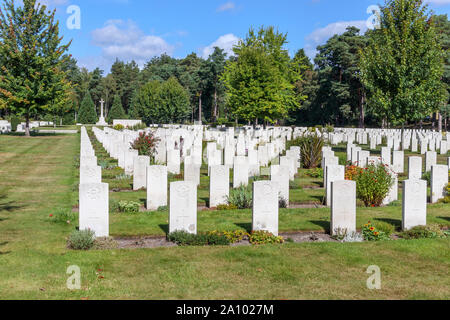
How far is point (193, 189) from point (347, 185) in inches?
125

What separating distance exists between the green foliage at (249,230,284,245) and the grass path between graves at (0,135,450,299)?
36cm

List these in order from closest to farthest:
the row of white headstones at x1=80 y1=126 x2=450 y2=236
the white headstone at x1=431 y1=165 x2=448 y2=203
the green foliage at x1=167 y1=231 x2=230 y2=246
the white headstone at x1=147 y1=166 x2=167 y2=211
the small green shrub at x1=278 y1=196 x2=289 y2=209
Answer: the green foliage at x1=167 y1=231 x2=230 y2=246, the row of white headstones at x1=80 y1=126 x2=450 y2=236, the white headstone at x1=147 y1=166 x2=167 y2=211, the small green shrub at x1=278 y1=196 x2=289 y2=209, the white headstone at x1=431 y1=165 x2=448 y2=203

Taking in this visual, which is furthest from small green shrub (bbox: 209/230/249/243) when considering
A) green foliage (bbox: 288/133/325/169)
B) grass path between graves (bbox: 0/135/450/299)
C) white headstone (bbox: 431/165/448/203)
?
green foliage (bbox: 288/133/325/169)

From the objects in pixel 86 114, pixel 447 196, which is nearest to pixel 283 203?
pixel 447 196

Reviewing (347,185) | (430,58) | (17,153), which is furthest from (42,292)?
(430,58)

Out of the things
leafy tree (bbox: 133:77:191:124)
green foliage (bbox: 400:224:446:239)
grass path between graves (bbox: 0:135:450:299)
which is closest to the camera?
grass path between graves (bbox: 0:135:450:299)

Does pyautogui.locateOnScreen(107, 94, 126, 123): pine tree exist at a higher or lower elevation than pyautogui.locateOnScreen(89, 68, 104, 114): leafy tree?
lower

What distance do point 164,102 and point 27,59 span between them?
4571cm

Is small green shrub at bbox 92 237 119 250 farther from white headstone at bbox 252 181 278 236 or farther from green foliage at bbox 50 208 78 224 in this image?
white headstone at bbox 252 181 278 236

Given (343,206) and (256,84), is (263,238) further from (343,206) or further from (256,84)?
(256,84)

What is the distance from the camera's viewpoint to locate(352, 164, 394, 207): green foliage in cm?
1262

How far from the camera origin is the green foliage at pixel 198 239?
28.5 ft

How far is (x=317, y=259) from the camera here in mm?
7695

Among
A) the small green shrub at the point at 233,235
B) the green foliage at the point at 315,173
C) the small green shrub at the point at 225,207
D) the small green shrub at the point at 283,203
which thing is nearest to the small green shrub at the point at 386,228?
the small green shrub at the point at 233,235
